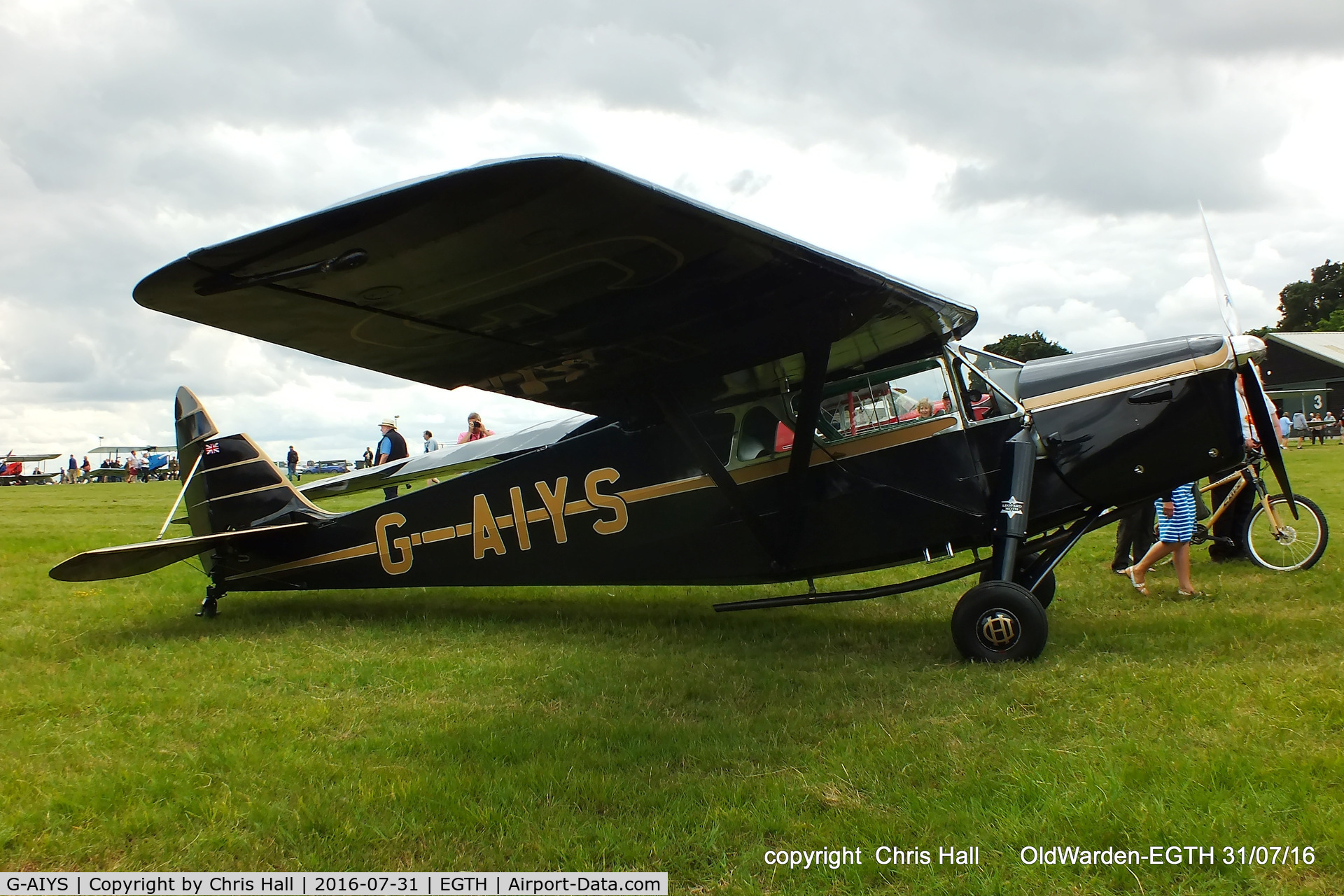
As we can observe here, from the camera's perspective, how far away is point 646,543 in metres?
6.02

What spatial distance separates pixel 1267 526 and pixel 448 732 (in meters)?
8.90

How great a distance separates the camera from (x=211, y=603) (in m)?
7.21

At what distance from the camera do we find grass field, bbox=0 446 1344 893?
9.33 ft

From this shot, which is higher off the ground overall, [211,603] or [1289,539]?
[211,603]

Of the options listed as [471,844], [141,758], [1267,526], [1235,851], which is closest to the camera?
[1235,851]

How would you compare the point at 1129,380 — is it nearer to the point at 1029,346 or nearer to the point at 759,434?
the point at 759,434

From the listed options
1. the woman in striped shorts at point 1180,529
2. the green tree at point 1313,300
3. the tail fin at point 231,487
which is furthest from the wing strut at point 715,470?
the green tree at point 1313,300

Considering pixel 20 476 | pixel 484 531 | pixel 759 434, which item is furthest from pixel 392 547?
pixel 20 476

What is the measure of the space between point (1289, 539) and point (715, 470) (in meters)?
6.30

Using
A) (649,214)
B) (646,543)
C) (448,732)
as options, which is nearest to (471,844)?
(448,732)

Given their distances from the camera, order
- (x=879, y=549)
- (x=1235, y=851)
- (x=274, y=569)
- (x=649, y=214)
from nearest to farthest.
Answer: (x=1235, y=851)
(x=649, y=214)
(x=879, y=549)
(x=274, y=569)

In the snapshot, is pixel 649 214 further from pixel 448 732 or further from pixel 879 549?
pixel 879 549

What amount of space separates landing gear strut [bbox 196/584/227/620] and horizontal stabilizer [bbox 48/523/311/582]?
0.36 m

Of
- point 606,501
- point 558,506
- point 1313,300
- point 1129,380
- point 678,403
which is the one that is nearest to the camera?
point 678,403
